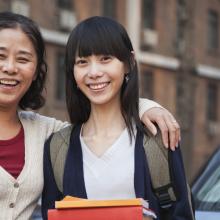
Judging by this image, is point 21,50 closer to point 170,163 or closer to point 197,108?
point 170,163

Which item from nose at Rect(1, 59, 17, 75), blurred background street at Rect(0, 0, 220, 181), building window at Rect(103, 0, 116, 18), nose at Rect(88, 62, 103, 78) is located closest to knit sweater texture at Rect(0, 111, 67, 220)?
nose at Rect(1, 59, 17, 75)

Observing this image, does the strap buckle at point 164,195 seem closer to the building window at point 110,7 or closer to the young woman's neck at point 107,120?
the young woman's neck at point 107,120

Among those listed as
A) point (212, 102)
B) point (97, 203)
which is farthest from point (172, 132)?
point (212, 102)

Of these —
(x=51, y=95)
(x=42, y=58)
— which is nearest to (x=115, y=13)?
(x=51, y=95)

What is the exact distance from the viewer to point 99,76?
2.81 meters

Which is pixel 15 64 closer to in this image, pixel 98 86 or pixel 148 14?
pixel 98 86

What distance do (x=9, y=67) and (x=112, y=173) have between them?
0.59m

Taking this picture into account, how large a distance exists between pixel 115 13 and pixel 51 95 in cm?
433

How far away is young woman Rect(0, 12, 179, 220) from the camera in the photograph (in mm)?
2857

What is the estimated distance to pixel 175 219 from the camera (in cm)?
274

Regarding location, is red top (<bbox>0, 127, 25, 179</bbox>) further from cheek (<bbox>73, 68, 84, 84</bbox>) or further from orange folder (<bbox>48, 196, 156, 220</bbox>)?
orange folder (<bbox>48, 196, 156, 220</bbox>)

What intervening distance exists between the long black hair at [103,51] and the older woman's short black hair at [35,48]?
0.15 meters

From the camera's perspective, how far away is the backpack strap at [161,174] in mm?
2709

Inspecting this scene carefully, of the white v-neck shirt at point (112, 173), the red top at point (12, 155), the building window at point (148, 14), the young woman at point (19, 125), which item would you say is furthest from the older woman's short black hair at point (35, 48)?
the building window at point (148, 14)
